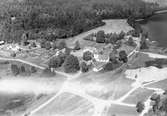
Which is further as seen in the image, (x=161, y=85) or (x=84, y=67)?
(x=84, y=67)

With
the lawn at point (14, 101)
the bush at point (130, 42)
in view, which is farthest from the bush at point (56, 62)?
the bush at point (130, 42)

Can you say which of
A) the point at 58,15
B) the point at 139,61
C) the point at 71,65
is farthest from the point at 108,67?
the point at 58,15

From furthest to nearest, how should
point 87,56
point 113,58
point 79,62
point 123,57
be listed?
point 87,56, point 79,62, point 123,57, point 113,58

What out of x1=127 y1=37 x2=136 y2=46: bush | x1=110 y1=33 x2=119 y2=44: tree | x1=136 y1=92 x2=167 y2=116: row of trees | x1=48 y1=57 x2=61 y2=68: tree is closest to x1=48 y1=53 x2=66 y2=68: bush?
x1=48 y1=57 x2=61 y2=68: tree

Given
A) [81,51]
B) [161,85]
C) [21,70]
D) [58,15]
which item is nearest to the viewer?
[161,85]

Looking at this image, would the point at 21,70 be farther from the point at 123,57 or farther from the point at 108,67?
the point at 123,57

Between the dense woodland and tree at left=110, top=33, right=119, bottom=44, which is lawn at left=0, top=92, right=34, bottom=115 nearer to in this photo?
tree at left=110, top=33, right=119, bottom=44

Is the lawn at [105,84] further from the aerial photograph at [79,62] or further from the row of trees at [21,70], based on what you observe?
the row of trees at [21,70]
